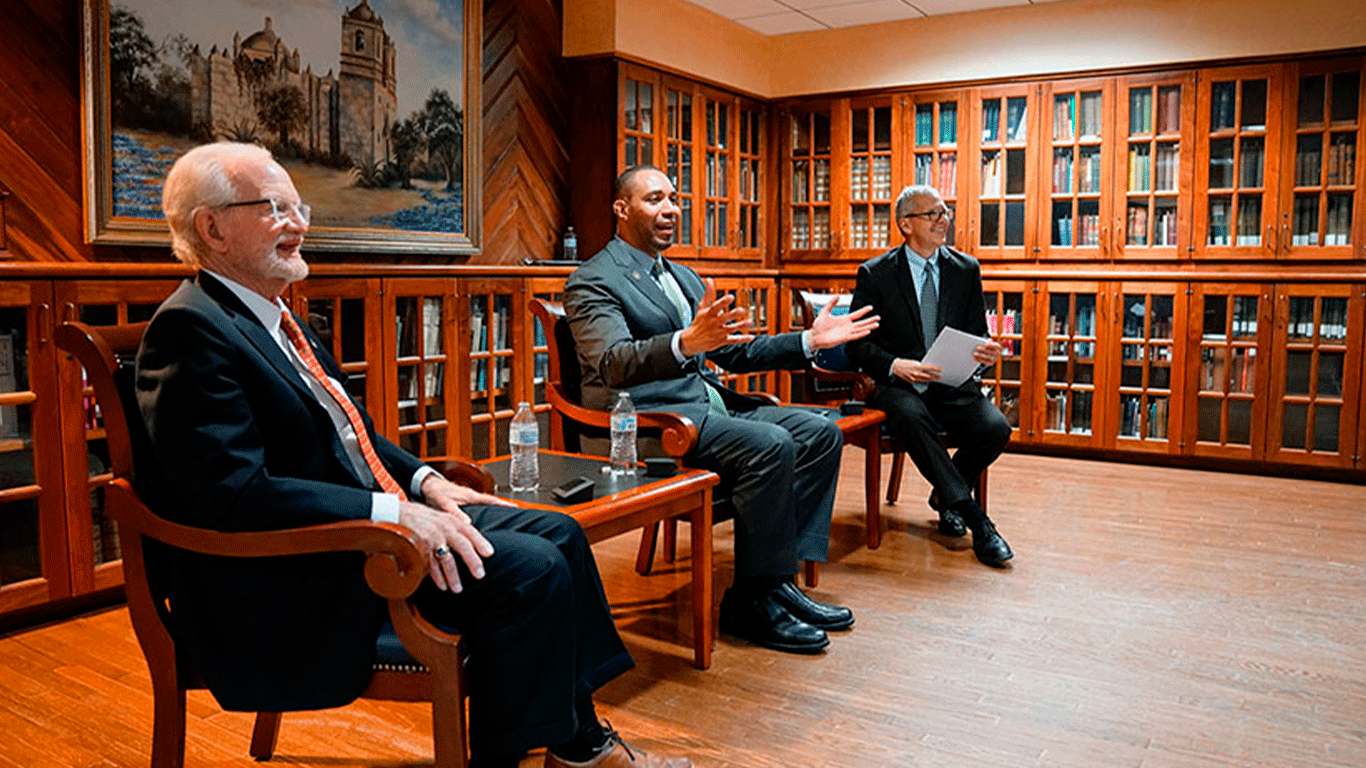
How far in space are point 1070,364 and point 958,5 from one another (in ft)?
7.00

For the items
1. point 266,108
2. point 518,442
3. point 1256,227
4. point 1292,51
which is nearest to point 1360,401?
point 1256,227

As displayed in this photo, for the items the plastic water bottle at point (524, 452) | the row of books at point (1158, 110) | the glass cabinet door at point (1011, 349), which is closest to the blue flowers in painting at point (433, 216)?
the plastic water bottle at point (524, 452)

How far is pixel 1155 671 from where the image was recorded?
2.79m

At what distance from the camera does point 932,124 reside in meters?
6.49

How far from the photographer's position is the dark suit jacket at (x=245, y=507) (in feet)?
5.48

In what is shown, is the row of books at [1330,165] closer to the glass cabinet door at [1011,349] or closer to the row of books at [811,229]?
the glass cabinet door at [1011,349]

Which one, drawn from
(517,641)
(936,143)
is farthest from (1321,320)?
(517,641)

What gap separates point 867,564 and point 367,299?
6.76 feet

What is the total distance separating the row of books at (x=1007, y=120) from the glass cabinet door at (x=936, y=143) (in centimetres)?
14

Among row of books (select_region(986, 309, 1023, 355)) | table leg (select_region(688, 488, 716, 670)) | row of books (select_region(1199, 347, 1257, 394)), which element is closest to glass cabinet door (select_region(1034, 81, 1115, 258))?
row of books (select_region(986, 309, 1023, 355))

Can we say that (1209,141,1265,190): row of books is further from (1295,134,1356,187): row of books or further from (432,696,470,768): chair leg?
(432,696,470,768): chair leg

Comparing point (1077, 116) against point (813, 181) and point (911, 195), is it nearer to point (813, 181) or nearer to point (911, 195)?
point (813, 181)

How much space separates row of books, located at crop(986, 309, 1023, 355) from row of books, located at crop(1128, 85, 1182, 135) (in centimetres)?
118

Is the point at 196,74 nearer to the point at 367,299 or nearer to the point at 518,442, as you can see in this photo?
the point at 367,299
